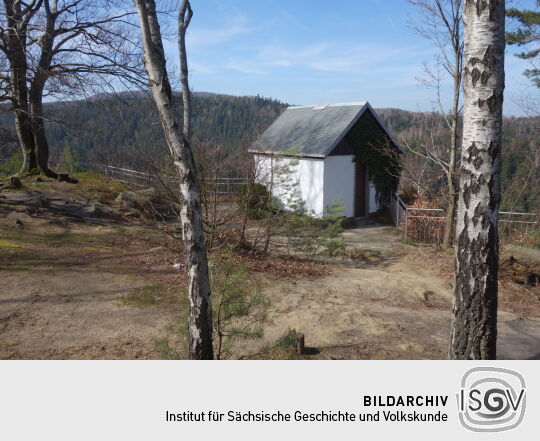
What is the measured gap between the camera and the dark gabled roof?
64.1 ft

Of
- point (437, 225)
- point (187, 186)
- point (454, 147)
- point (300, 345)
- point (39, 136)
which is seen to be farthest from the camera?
point (39, 136)

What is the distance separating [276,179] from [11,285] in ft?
25.2

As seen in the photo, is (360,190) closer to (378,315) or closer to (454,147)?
(454,147)

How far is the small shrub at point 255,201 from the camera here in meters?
12.3

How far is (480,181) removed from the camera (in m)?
3.73

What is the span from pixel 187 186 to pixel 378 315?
5443mm

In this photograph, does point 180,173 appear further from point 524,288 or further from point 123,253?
point 524,288

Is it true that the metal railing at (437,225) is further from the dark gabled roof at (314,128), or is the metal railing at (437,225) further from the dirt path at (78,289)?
the dirt path at (78,289)

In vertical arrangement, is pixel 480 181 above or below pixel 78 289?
above

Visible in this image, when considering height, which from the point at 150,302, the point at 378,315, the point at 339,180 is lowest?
the point at 378,315

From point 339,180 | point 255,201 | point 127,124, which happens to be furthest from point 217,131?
point 127,124

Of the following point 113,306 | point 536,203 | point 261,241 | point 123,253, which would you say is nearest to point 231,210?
point 261,241

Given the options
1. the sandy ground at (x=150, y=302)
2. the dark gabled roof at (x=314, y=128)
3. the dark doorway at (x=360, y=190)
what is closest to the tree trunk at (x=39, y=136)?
the sandy ground at (x=150, y=302)

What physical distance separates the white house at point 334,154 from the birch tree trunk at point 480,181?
561 inches
